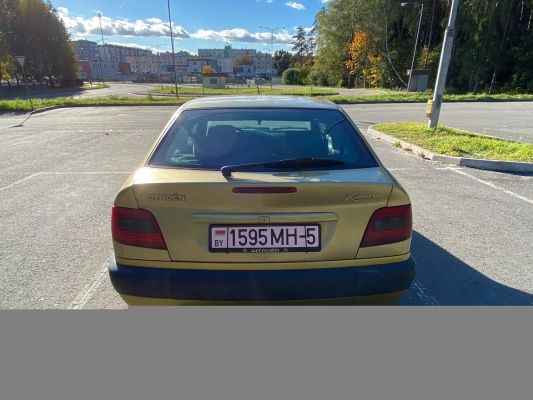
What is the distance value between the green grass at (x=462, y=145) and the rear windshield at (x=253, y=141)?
5.83 meters

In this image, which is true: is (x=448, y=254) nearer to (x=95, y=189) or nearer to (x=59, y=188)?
(x=95, y=189)

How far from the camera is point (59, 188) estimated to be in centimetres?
556

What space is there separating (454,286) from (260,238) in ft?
6.69

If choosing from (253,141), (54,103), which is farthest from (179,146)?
(54,103)

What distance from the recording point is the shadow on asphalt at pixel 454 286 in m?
2.64

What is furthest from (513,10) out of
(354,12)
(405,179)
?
(405,179)

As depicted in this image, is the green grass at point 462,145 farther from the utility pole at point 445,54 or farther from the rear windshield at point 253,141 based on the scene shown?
the rear windshield at point 253,141

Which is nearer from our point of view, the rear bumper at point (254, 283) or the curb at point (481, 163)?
the rear bumper at point (254, 283)

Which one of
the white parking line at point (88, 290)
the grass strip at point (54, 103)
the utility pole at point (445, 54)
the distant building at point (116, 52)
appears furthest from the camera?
the distant building at point (116, 52)

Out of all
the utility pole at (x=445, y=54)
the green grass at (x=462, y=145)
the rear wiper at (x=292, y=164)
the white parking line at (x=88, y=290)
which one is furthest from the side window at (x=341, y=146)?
the utility pole at (x=445, y=54)

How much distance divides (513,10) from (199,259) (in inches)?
1765

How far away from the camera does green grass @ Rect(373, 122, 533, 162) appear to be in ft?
22.8

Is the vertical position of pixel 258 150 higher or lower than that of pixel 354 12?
lower

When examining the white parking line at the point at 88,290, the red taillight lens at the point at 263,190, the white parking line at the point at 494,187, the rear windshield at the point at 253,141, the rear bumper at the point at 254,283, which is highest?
the rear windshield at the point at 253,141
